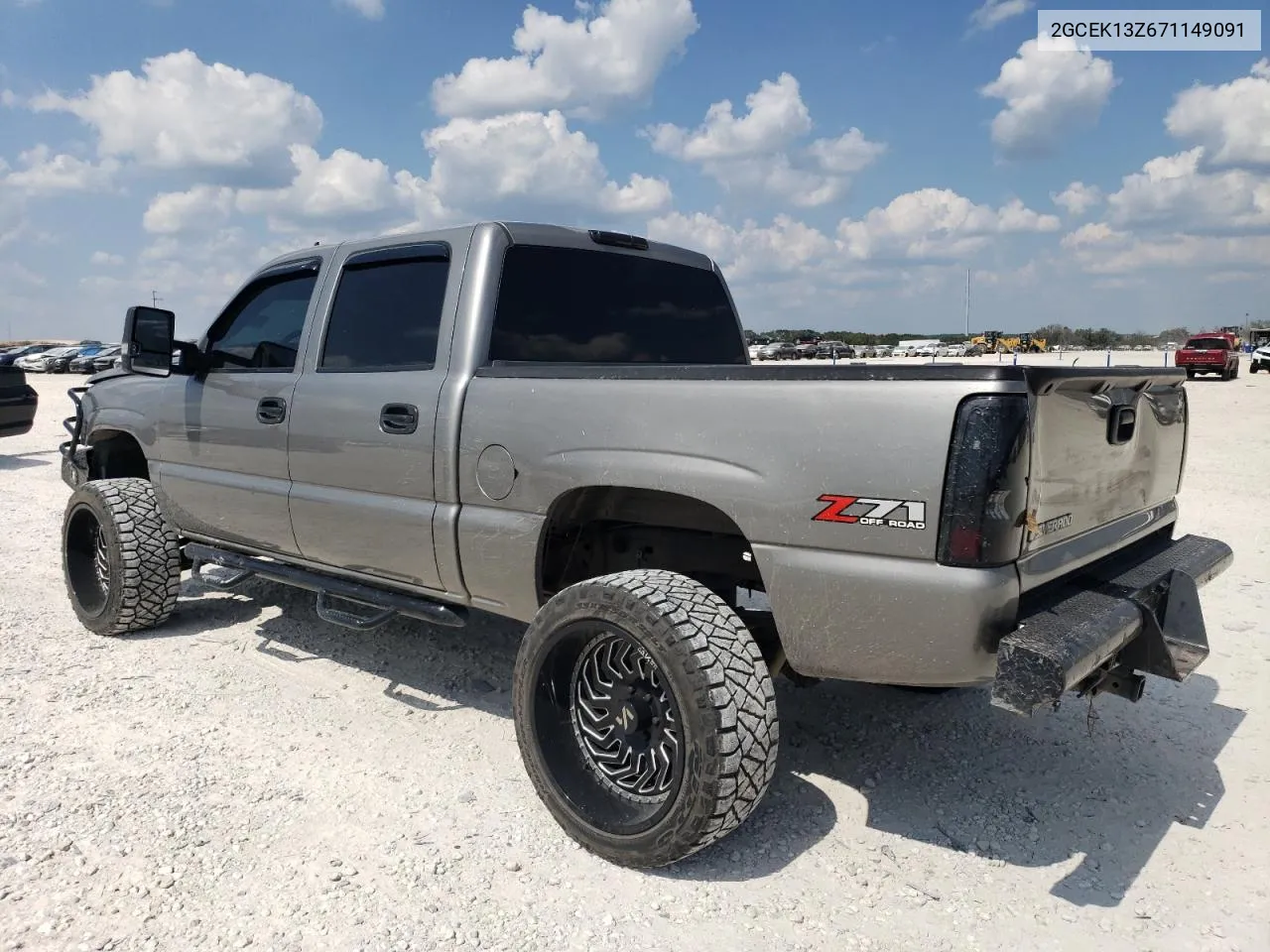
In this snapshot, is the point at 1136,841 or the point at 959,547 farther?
the point at 1136,841

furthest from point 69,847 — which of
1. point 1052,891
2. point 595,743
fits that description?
point 1052,891

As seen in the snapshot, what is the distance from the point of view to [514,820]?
3107 mm

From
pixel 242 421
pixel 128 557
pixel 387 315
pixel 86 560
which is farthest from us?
pixel 86 560

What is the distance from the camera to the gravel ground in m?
2.56

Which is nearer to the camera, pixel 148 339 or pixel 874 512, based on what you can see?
pixel 874 512

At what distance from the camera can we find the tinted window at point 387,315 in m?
3.72

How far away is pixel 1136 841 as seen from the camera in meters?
2.98

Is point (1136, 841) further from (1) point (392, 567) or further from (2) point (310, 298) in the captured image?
(2) point (310, 298)

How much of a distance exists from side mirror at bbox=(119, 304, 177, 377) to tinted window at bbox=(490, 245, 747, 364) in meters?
1.86

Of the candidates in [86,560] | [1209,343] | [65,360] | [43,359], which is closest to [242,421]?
[86,560]

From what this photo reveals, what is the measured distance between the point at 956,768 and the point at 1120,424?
1425 mm

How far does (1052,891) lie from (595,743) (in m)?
1.41

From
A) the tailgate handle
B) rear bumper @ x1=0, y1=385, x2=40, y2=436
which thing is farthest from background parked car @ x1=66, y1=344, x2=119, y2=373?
the tailgate handle

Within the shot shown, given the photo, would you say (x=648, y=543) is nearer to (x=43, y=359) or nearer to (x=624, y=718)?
(x=624, y=718)
